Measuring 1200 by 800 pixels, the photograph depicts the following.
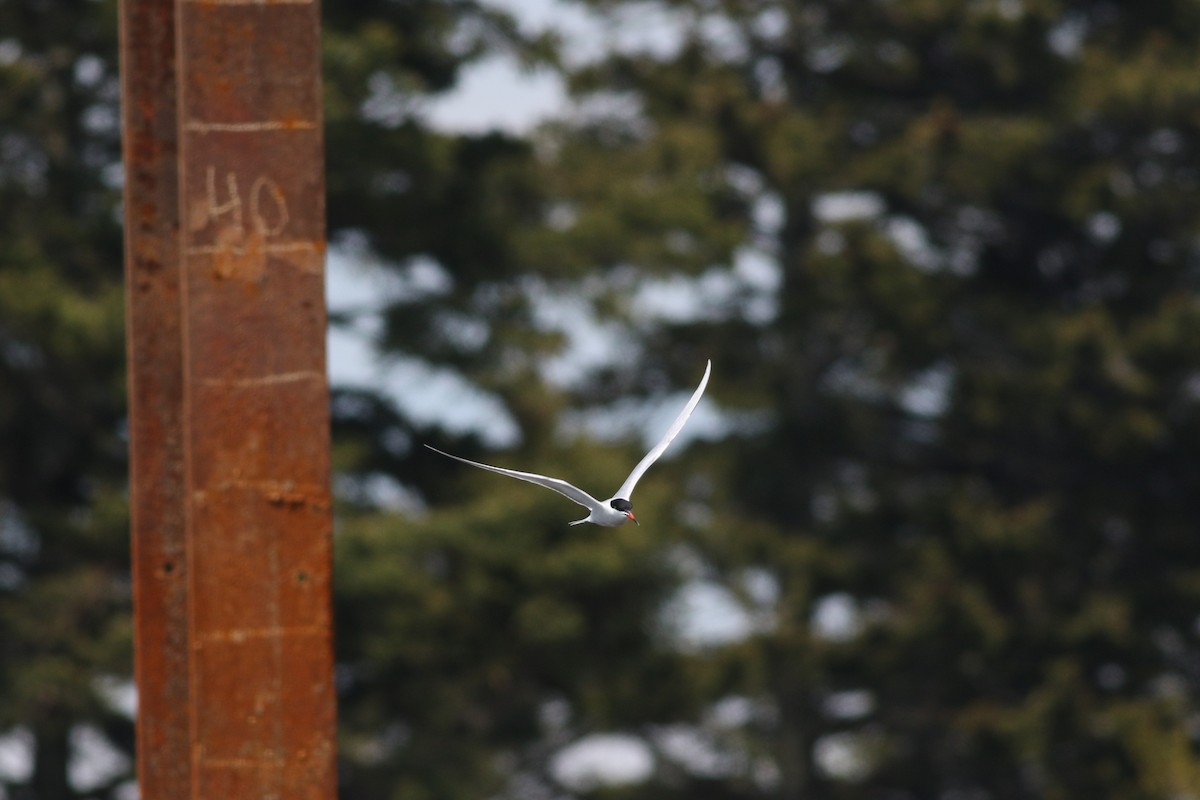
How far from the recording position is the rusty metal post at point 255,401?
3.52m

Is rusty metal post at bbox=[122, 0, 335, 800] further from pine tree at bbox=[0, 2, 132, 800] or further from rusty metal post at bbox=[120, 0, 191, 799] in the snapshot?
pine tree at bbox=[0, 2, 132, 800]

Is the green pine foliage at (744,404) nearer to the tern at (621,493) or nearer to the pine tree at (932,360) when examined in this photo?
the pine tree at (932,360)

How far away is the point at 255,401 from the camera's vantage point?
11.6ft

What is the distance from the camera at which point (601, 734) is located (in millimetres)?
19969

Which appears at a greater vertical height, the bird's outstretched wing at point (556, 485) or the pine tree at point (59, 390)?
the pine tree at point (59, 390)

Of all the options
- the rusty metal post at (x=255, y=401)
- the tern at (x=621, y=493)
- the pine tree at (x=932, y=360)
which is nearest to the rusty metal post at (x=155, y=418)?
the rusty metal post at (x=255, y=401)

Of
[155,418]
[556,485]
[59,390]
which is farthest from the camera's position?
[59,390]

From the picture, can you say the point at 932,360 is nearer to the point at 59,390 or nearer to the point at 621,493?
the point at 59,390

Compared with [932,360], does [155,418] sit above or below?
below

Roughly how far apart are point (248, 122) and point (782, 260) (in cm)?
1823

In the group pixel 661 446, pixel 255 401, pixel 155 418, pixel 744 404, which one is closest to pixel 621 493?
pixel 661 446

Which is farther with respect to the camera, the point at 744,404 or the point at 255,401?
the point at 744,404

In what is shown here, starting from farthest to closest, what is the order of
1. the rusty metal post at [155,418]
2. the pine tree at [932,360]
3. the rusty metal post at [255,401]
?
the pine tree at [932,360]
the rusty metal post at [155,418]
the rusty metal post at [255,401]

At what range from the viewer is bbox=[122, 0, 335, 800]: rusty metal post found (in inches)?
138
